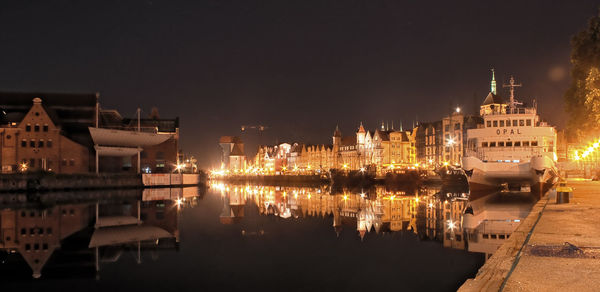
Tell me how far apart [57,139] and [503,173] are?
59.7 meters

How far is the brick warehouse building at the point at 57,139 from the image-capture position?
6750 cm

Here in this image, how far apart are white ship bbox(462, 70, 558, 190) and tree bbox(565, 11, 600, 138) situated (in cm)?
972

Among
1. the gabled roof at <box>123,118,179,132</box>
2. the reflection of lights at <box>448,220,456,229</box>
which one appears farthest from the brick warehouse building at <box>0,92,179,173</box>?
the reflection of lights at <box>448,220,456,229</box>

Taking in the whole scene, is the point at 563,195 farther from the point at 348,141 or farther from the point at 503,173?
the point at 348,141

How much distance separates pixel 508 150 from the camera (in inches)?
1868

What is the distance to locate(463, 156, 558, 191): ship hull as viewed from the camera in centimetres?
4294

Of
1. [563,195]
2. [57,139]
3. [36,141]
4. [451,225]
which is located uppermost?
[57,139]

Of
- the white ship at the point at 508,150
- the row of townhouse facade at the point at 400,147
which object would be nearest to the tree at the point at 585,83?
the white ship at the point at 508,150

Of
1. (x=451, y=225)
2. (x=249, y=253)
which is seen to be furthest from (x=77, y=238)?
(x=451, y=225)

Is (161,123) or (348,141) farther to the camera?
(348,141)

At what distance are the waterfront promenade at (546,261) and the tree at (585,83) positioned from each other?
17657 mm

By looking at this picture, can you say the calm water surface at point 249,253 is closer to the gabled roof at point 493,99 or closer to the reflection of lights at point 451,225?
the reflection of lights at point 451,225

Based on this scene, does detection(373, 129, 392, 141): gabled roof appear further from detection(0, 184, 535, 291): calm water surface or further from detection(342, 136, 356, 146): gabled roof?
detection(0, 184, 535, 291): calm water surface

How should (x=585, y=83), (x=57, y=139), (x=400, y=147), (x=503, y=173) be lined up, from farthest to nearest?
(x=400, y=147) < (x=57, y=139) < (x=503, y=173) < (x=585, y=83)
